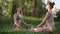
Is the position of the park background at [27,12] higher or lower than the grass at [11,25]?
higher

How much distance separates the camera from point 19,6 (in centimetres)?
132

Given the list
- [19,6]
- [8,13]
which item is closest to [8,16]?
[8,13]

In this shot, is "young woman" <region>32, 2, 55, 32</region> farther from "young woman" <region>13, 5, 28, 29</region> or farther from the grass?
"young woman" <region>13, 5, 28, 29</region>

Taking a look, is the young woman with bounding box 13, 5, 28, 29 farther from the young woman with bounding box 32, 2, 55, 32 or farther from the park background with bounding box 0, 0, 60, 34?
the young woman with bounding box 32, 2, 55, 32

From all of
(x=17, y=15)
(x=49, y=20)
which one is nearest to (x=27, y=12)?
(x=17, y=15)

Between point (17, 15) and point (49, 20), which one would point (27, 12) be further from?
point (49, 20)

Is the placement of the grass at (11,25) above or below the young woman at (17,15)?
below

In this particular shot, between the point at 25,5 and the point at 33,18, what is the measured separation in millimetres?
141

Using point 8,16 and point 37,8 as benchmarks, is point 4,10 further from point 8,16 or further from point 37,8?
point 37,8

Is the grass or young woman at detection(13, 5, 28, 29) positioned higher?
young woman at detection(13, 5, 28, 29)

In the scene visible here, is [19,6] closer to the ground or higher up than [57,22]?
higher up

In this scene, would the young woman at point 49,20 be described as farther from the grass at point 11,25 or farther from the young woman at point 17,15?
the young woman at point 17,15

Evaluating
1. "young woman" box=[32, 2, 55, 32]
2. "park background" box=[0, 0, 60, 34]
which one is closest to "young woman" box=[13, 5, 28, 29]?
"park background" box=[0, 0, 60, 34]

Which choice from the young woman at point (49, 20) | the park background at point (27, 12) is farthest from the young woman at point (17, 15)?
the young woman at point (49, 20)
